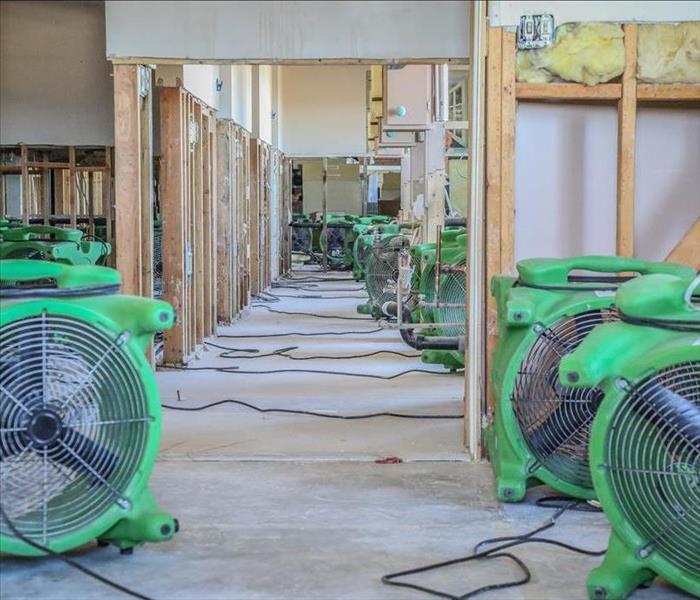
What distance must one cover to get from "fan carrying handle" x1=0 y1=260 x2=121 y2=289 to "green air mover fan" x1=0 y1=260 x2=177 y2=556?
5cm

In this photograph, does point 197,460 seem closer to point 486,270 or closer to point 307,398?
point 486,270

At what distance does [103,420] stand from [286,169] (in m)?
16.2

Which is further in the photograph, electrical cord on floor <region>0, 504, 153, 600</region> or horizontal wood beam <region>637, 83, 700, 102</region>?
horizontal wood beam <region>637, 83, 700, 102</region>

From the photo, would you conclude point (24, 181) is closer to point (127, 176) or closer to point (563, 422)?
point (127, 176)

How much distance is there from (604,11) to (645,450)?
2396mm

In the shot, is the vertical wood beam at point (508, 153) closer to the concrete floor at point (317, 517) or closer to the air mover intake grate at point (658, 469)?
the concrete floor at point (317, 517)

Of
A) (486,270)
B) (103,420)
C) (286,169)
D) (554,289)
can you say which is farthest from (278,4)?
(286,169)

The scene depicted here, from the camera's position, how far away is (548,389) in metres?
4.23

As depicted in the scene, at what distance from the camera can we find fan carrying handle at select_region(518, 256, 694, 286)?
4.19 metres

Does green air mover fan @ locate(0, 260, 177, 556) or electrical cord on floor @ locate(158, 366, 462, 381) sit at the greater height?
green air mover fan @ locate(0, 260, 177, 556)

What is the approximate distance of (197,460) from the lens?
5020 millimetres

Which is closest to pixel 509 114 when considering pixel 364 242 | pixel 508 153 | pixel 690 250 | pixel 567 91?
pixel 508 153

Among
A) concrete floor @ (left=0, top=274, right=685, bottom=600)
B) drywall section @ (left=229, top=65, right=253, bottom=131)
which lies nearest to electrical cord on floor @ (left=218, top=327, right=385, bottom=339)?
drywall section @ (left=229, top=65, right=253, bottom=131)

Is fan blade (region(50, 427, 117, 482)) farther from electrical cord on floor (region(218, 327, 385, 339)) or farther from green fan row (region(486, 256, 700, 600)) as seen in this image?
electrical cord on floor (region(218, 327, 385, 339))
